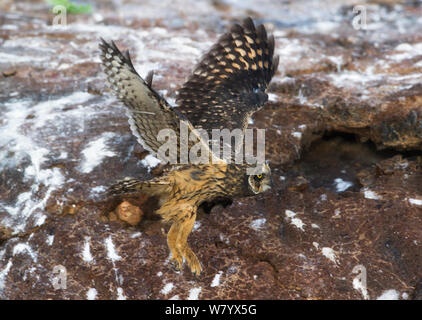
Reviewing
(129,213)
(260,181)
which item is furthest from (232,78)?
(129,213)

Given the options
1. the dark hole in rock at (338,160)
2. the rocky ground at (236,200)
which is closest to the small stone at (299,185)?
the rocky ground at (236,200)

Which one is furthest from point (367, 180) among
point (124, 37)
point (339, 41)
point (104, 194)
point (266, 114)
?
point (124, 37)

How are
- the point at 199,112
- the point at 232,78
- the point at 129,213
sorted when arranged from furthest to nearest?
the point at 232,78
the point at 199,112
the point at 129,213

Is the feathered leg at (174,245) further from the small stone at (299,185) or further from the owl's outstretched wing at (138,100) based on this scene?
the small stone at (299,185)

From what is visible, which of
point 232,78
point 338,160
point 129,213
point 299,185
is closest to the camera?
point 129,213

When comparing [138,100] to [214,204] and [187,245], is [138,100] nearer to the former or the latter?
[187,245]

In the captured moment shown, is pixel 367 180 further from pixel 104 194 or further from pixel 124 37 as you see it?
pixel 124 37

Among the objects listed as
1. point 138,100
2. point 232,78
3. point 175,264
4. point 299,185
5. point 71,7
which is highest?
point 71,7
